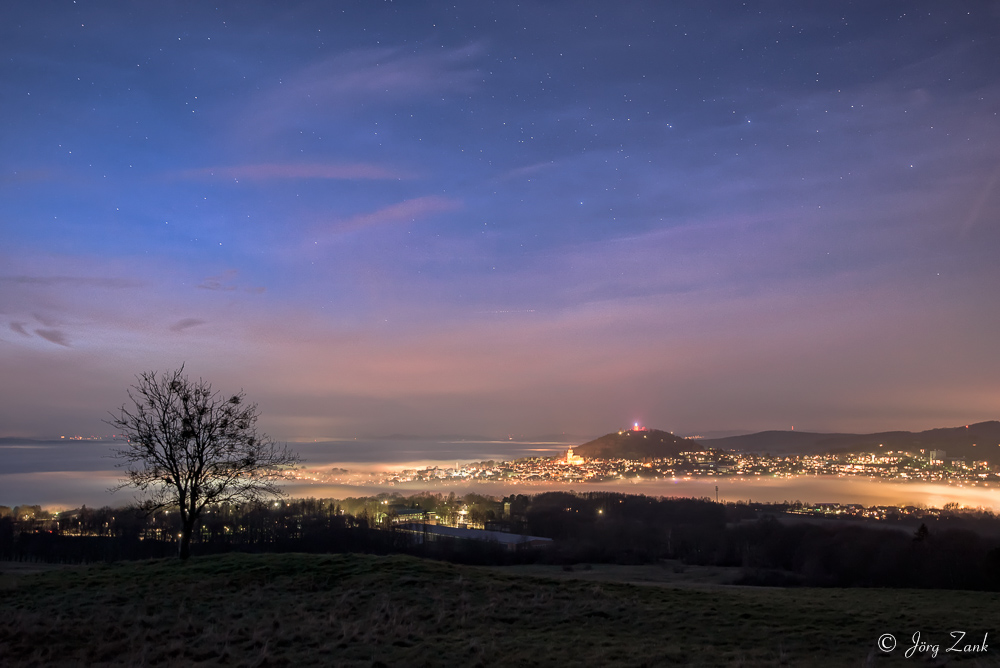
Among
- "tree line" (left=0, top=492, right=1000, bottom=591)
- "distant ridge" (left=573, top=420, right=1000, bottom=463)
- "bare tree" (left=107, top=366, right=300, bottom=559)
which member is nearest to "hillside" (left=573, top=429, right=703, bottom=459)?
"distant ridge" (left=573, top=420, right=1000, bottom=463)

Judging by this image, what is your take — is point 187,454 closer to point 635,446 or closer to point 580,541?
point 580,541

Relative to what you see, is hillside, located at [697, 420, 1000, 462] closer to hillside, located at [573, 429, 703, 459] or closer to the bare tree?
hillside, located at [573, 429, 703, 459]

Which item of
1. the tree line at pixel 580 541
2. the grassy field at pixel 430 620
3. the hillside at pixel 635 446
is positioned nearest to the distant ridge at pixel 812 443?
the hillside at pixel 635 446

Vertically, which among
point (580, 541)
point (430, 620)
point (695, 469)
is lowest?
point (695, 469)

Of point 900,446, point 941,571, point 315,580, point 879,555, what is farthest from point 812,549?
point 900,446

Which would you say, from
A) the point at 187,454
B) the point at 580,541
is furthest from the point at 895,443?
the point at 187,454

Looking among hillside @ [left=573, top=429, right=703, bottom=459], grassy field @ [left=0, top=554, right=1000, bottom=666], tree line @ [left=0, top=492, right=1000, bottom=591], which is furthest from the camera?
hillside @ [left=573, top=429, right=703, bottom=459]

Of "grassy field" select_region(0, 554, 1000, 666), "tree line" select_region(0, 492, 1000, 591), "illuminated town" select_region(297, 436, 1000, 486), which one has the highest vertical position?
"grassy field" select_region(0, 554, 1000, 666)
